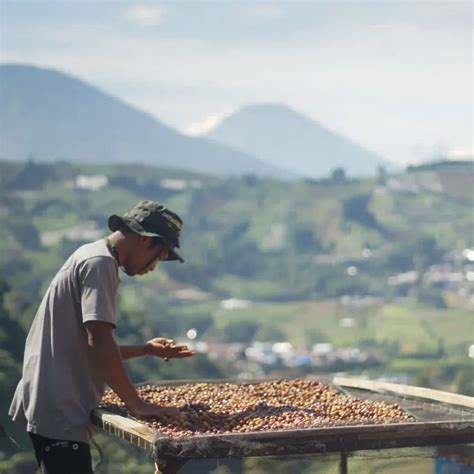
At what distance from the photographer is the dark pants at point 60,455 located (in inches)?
210

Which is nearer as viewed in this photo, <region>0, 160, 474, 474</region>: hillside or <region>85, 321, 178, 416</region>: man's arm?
<region>85, 321, 178, 416</region>: man's arm

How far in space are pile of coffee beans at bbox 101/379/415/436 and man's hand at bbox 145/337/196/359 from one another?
0.68ft

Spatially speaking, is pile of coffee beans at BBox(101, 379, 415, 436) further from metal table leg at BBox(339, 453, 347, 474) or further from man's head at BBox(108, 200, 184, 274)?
man's head at BBox(108, 200, 184, 274)

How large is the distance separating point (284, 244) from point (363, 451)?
148 metres

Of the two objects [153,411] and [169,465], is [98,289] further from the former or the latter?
[169,465]

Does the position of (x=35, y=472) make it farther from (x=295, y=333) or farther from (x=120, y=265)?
(x=295, y=333)

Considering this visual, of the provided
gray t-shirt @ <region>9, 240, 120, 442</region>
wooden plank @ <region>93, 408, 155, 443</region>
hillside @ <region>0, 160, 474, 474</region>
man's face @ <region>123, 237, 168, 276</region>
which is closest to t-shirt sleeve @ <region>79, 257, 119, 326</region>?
gray t-shirt @ <region>9, 240, 120, 442</region>

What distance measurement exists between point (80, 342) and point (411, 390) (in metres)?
1.91

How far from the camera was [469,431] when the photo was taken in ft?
18.0

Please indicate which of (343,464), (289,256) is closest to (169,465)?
(343,464)

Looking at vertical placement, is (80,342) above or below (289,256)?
above

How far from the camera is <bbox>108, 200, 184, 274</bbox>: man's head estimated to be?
5.39m

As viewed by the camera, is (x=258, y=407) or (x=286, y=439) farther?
(x=258, y=407)

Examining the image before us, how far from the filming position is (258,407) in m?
5.87
